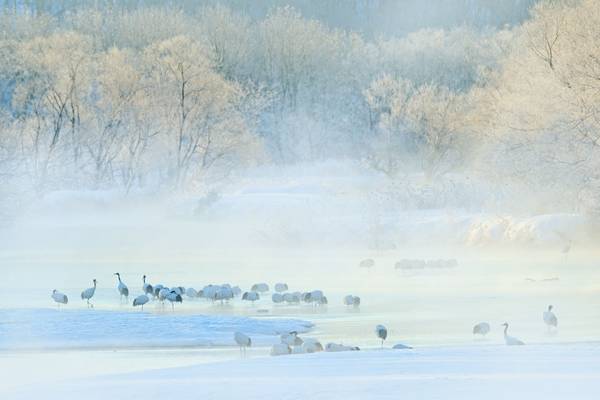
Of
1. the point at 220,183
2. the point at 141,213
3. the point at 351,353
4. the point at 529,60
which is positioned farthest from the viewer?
the point at 220,183

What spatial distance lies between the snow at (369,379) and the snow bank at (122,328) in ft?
15.3

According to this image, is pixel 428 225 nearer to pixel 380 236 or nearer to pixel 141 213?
pixel 380 236

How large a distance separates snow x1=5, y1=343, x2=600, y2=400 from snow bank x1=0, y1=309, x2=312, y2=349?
4.65 m

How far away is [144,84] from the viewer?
55375 mm

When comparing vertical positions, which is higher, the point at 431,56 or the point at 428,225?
the point at 431,56

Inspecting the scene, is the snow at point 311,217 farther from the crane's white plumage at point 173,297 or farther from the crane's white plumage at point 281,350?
the crane's white plumage at point 281,350

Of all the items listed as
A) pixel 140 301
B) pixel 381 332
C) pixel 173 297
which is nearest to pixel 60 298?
pixel 140 301

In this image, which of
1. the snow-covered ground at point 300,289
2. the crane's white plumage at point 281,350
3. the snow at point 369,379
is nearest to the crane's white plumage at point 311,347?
the crane's white plumage at point 281,350

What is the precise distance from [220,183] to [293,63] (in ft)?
70.1

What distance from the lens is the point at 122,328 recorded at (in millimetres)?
16922

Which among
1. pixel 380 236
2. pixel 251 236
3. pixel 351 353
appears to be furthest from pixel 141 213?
pixel 351 353

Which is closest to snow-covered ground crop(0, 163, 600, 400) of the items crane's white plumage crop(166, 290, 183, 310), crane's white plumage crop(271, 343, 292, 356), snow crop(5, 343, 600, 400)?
snow crop(5, 343, 600, 400)

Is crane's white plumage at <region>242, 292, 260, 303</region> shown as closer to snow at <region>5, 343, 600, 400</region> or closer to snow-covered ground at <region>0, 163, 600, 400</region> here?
snow-covered ground at <region>0, 163, 600, 400</region>

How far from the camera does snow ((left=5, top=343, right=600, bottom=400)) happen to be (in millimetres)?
8672
